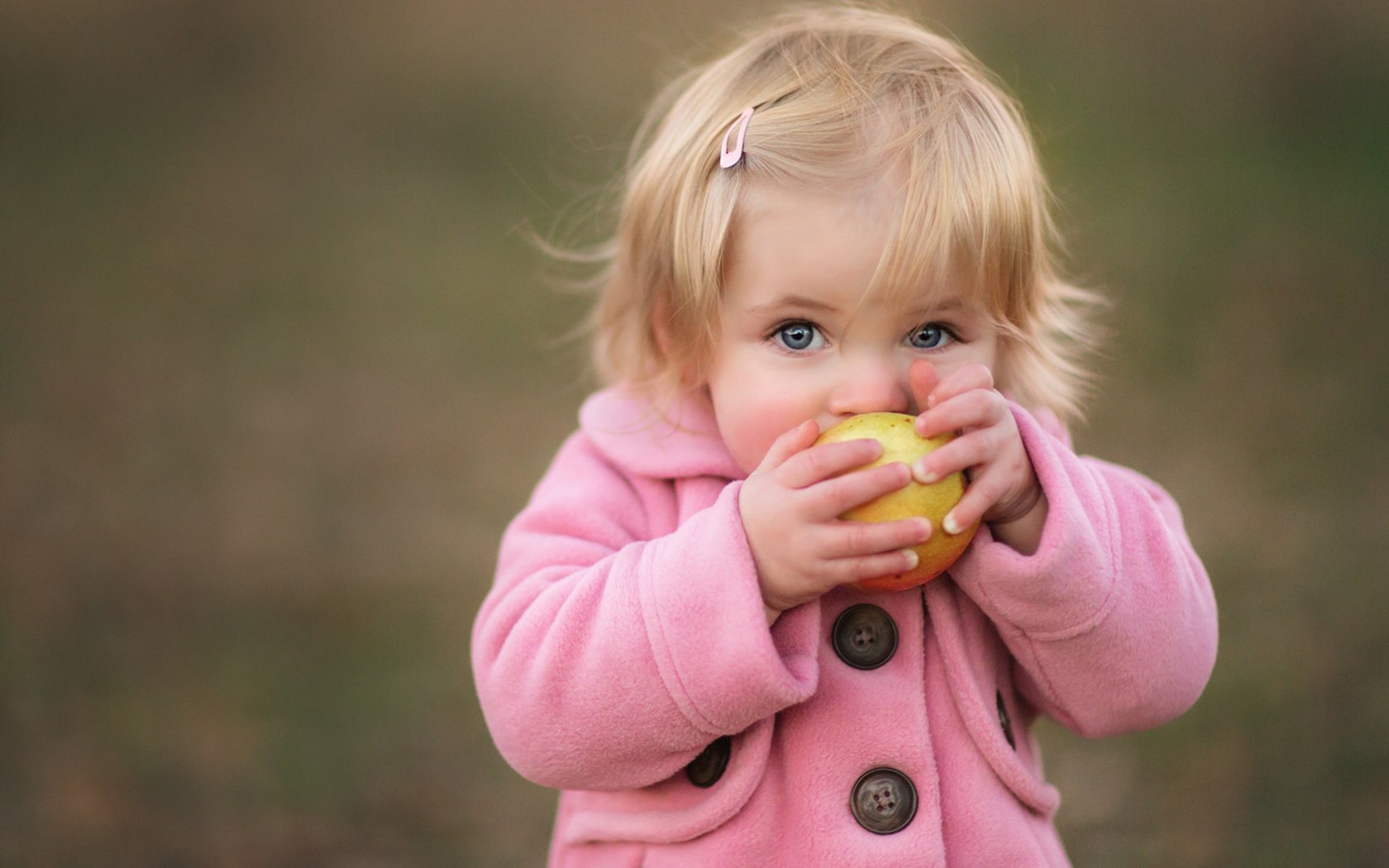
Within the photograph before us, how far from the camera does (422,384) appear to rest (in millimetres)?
5785

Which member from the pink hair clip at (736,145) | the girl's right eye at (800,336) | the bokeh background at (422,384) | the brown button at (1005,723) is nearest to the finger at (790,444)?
the girl's right eye at (800,336)

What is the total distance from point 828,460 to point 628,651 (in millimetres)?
332

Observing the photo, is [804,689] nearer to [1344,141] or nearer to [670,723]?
[670,723]

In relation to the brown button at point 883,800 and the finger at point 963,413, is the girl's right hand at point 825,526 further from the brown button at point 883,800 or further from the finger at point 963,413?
the brown button at point 883,800

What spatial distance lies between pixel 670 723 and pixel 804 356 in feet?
1.56

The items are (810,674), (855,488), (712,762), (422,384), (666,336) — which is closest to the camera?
(855,488)

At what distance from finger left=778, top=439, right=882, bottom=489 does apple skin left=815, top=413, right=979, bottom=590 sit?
17mm

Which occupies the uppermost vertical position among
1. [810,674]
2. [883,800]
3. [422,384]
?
[422,384]

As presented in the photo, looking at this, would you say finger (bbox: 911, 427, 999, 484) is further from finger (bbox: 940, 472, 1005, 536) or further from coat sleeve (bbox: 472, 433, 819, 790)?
coat sleeve (bbox: 472, 433, 819, 790)

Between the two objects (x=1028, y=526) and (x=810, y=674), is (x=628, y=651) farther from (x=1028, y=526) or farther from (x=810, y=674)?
(x=1028, y=526)

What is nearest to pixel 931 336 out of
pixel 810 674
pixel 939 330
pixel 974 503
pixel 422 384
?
pixel 939 330

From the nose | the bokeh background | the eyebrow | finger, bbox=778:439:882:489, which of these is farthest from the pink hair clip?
the bokeh background

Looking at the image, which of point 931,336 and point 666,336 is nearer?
point 931,336

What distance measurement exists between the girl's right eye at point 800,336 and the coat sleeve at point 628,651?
0.66 ft
